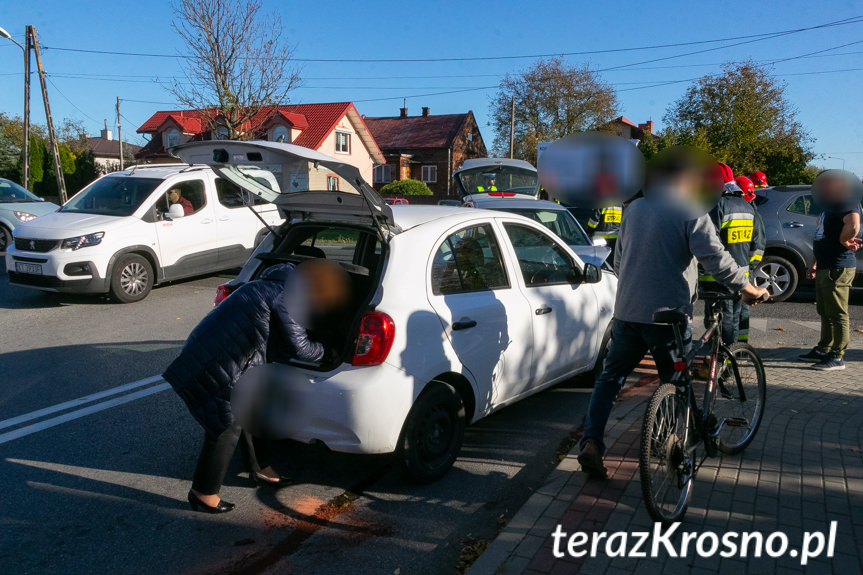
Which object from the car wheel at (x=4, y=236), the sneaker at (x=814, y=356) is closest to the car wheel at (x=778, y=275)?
the sneaker at (x=814, y=356)

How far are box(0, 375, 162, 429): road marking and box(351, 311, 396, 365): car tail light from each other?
3.06 metres

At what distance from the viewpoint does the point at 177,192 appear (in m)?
10.9

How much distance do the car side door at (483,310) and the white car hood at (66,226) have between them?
289 inches

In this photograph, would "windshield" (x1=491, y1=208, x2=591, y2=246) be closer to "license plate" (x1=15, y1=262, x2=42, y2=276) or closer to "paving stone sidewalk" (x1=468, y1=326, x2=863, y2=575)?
"paving stone sidewalk" (x1=468, y1=326, x2=863, y2=575)

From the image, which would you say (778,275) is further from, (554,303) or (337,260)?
(337,260)

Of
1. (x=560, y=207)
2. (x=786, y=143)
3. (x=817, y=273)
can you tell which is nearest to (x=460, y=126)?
(x=786, y=143)

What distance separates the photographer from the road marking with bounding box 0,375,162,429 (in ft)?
16.9

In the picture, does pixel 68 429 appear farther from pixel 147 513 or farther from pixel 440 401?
pixel 440 401

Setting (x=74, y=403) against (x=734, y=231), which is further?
(x=734, y=231)

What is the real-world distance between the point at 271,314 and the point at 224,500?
1196mm

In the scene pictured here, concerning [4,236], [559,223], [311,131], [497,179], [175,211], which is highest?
[311,131]

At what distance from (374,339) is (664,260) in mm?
1672

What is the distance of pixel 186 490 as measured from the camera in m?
4.09

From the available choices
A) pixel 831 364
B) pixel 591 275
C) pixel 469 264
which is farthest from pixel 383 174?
pixel 469 264
